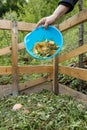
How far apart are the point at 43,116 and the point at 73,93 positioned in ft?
4.03

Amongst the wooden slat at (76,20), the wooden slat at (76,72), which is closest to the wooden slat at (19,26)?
the wooden slat at (76,20)

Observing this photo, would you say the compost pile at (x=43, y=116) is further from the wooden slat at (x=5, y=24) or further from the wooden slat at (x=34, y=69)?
the wooden slat at (x=5, y=24)

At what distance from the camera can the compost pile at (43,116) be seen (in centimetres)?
283

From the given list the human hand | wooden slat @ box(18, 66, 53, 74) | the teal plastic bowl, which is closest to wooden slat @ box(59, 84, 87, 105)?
wooden slat @ box(18, 66, 53, 74)

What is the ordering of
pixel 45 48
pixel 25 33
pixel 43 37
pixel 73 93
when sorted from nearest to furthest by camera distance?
pixel 45 48 → pixel 43 37 → pixel 73 93 → pixel 25 33

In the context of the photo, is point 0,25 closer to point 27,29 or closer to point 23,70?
point 27,29

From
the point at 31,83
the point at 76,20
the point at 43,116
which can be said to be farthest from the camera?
the point at 31,83

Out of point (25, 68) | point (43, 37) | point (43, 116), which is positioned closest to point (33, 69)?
point (25, 68)

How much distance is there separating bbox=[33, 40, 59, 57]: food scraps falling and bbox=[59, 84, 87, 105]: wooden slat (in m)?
0.93

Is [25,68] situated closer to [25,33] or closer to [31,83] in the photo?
[31,83]

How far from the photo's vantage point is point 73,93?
13.8 feet

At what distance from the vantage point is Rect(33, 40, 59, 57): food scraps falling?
124 inches

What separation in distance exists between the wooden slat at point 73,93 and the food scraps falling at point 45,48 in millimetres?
931

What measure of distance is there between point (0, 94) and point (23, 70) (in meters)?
0.52
